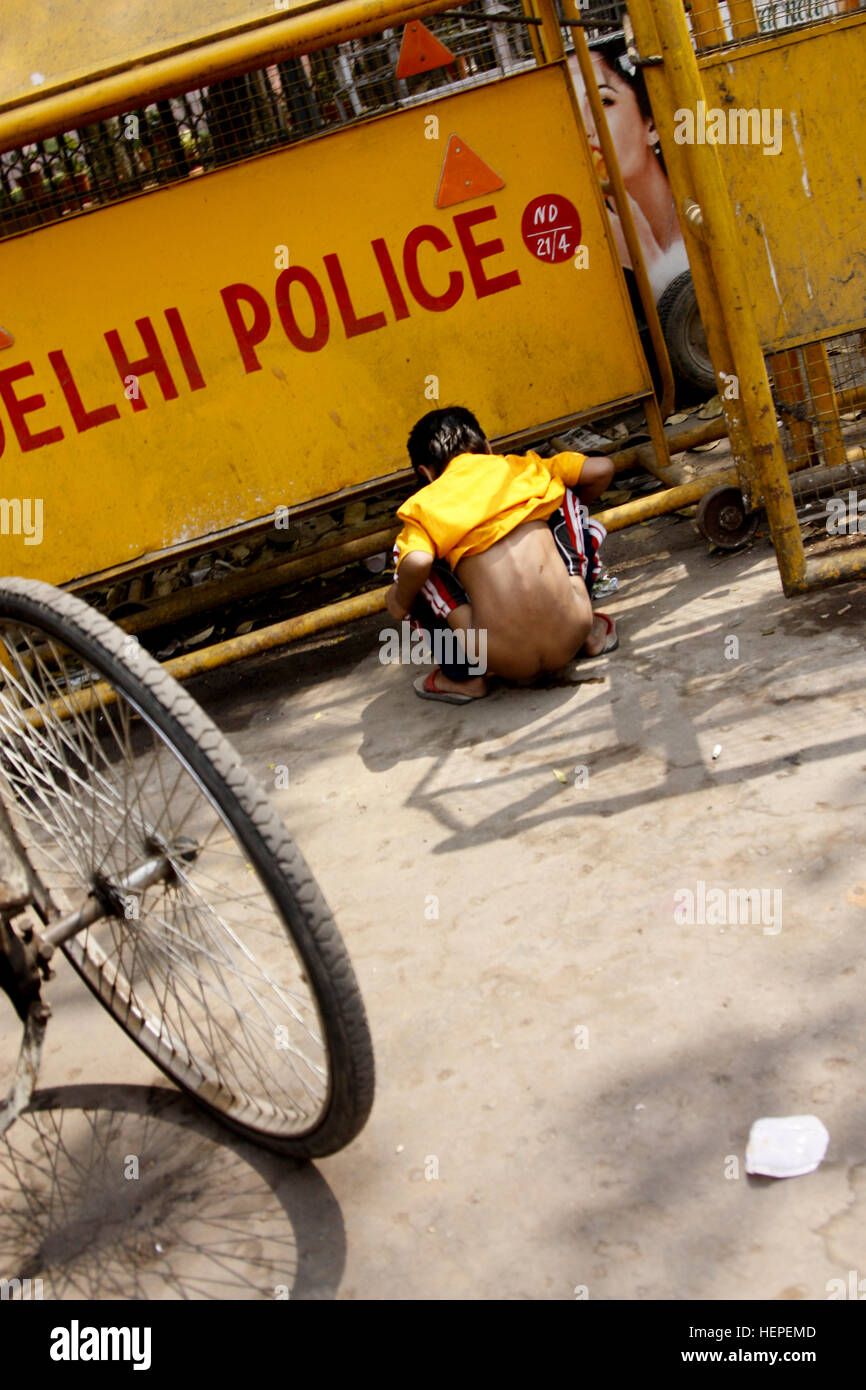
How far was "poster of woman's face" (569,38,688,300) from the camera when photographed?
539 cm

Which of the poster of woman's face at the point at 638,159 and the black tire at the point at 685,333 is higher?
the poster of woman's face at the point at 638,159

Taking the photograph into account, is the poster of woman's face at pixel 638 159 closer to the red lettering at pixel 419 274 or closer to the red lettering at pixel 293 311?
the red lettering at pixel 419 274

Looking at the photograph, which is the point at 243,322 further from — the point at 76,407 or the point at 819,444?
the point at 819,444

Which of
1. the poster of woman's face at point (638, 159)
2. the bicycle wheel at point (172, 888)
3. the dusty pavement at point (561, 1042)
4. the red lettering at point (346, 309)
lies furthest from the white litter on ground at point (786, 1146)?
the poster of woman's face at point (638, 159)

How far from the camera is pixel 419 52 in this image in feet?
11.6

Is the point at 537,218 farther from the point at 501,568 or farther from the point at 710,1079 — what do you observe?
the point at 710,1079

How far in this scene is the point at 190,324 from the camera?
3898mm

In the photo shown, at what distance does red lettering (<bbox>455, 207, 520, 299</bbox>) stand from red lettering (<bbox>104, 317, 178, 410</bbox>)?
106 centimetres

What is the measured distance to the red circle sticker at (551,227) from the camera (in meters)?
3.88

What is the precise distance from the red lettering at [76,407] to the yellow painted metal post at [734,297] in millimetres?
1991

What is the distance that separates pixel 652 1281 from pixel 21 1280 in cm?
109

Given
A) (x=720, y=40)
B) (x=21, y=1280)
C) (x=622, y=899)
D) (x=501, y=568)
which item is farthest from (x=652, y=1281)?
(x=720, y=40)

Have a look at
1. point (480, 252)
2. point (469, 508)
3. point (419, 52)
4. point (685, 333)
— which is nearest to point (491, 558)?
point (469, 508)

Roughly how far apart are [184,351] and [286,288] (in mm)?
395
